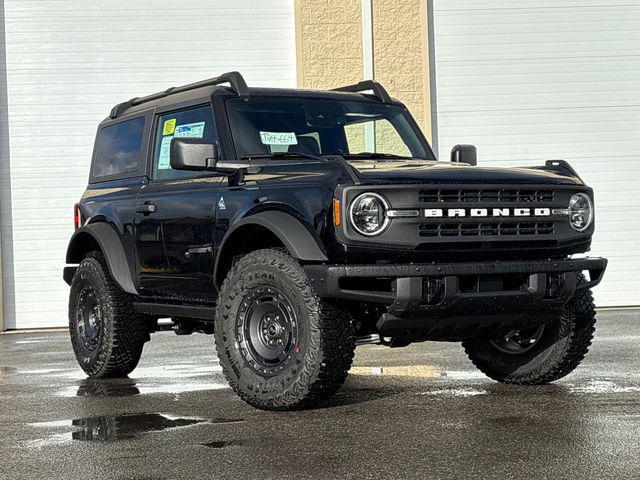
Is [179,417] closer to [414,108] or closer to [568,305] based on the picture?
[568,305]

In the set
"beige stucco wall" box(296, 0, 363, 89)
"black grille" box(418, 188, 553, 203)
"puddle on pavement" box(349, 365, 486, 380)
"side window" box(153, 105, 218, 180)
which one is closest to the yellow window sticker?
"side window" box(153, 105, 218, 180)

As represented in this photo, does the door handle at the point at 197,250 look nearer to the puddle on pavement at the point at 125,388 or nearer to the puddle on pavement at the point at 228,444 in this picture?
the puddle on pavement at the point at 125,388

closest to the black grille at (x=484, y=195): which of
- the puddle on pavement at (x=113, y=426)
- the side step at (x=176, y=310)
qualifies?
the puddle on pavement at (x=113, y=426)

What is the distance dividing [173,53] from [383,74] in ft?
9.49

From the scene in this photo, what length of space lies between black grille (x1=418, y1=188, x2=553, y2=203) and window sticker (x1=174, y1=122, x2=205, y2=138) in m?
1.99

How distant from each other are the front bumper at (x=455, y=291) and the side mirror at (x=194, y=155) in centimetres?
109

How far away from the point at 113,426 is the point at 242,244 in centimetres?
142

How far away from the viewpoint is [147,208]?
26.7 feet

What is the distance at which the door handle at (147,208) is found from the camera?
8.09m

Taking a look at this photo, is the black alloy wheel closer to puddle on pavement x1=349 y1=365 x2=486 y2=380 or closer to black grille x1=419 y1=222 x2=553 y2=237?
black grille x1=419 y1=222 x2=553 y2=237

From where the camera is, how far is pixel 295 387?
21.3 ft

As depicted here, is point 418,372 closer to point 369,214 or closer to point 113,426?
point 369,214

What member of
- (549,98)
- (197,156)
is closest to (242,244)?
(197,156)

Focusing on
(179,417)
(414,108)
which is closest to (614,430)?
(179,417)
